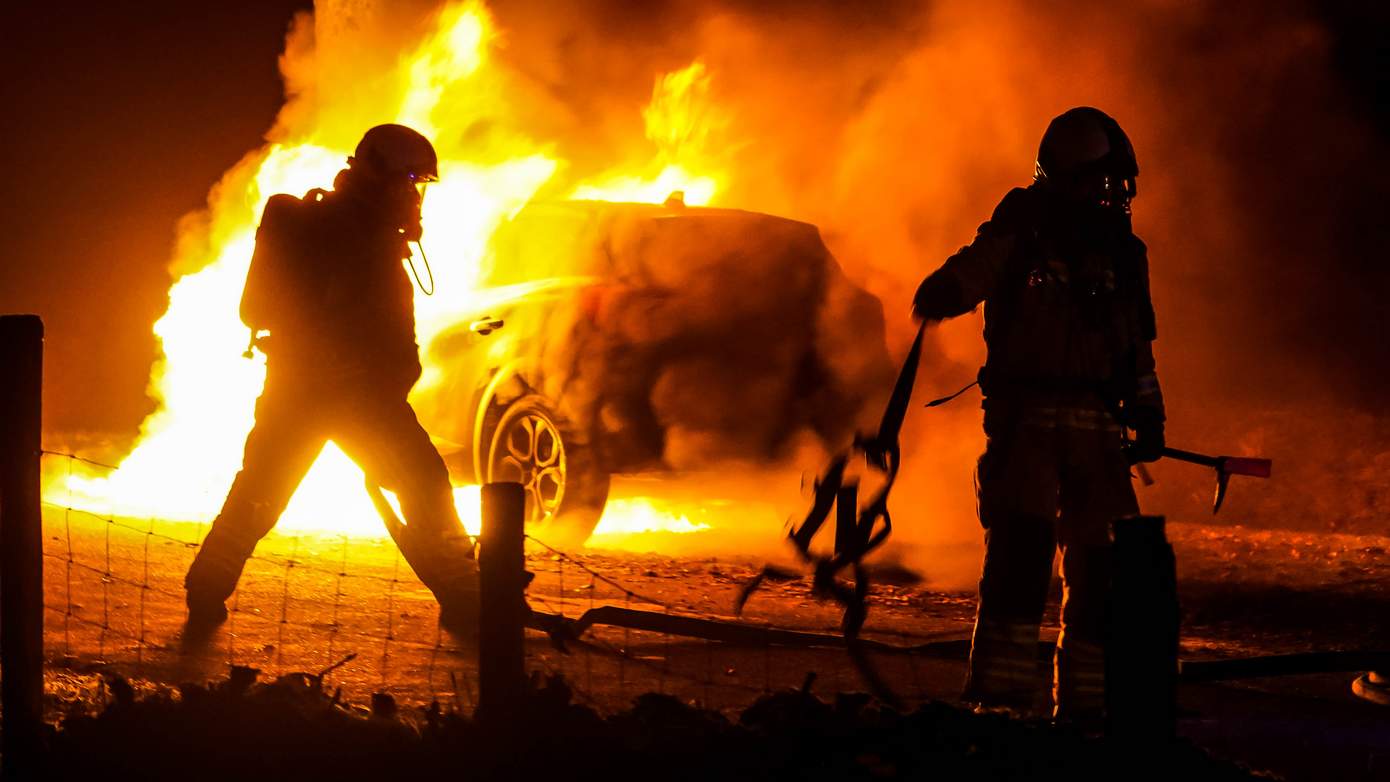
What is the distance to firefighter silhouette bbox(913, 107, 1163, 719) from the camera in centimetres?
505

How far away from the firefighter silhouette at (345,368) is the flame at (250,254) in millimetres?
2511

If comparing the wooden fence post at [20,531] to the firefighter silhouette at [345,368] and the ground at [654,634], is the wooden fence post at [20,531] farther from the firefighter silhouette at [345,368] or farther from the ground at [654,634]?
the firefighter silhouette at [345,368]

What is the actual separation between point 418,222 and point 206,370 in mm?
6086

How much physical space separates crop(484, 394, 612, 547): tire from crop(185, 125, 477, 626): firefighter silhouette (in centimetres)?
220

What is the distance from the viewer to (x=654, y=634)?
23.1 feet

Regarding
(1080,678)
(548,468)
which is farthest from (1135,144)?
(1080,678)

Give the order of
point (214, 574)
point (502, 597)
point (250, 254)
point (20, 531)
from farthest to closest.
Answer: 1. point (250, 254)
2. point (214, 574)
3. point (20, 531)
4. point (502, 597)

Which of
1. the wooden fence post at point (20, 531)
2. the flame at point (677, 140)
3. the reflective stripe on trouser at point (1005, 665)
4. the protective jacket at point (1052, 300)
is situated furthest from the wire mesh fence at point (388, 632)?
the flame at point (677, 140)

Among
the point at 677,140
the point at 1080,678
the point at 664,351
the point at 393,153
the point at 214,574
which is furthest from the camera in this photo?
the point at 677,140

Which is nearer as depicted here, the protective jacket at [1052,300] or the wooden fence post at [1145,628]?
the wooden fence post at [1145,628]

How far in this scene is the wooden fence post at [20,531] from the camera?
15.2ft

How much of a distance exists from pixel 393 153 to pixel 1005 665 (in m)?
3.31

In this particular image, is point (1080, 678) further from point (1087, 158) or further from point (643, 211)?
point (643, 211)

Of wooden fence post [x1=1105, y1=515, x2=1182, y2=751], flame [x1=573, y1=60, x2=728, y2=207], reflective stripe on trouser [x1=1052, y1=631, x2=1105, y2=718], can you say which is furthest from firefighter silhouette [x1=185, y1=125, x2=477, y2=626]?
flame [x1=573, y1=60, x2=728, y2=207]
